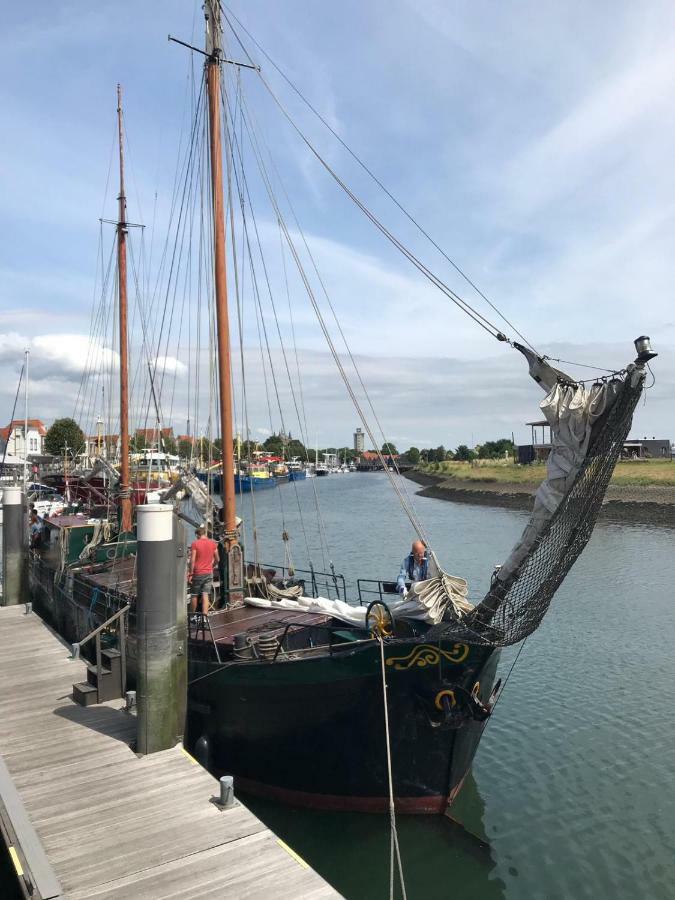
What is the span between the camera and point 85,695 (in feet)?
34.0

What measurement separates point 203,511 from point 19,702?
571cm

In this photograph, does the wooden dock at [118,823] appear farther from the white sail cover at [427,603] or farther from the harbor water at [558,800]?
the white sail cover at [427,603]

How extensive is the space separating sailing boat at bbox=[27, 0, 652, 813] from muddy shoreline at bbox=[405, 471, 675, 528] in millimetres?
29526

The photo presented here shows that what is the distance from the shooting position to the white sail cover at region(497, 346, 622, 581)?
24.8 ft

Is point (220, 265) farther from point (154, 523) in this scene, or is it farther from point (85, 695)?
point (85, 695)

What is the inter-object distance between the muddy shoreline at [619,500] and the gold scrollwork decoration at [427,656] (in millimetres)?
29996

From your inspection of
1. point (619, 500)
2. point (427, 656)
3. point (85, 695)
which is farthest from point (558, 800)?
point (619, 500)

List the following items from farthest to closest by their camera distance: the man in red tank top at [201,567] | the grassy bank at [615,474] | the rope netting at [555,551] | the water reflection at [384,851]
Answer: the grassy bank at [615,474]
the man in red tank top at [201,567]
the water reflection at [384,851]
the rope netting at [555,551]

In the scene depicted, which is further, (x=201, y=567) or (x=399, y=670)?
(x=201, y=567)

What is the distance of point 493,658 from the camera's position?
31.2 ft

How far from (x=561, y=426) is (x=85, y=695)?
8.23 m

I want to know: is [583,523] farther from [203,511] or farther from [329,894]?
[203,511]

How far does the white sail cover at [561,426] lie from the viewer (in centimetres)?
757

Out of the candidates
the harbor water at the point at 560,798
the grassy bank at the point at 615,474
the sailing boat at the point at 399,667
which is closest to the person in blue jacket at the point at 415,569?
the sailing boat at the point at 399,667
